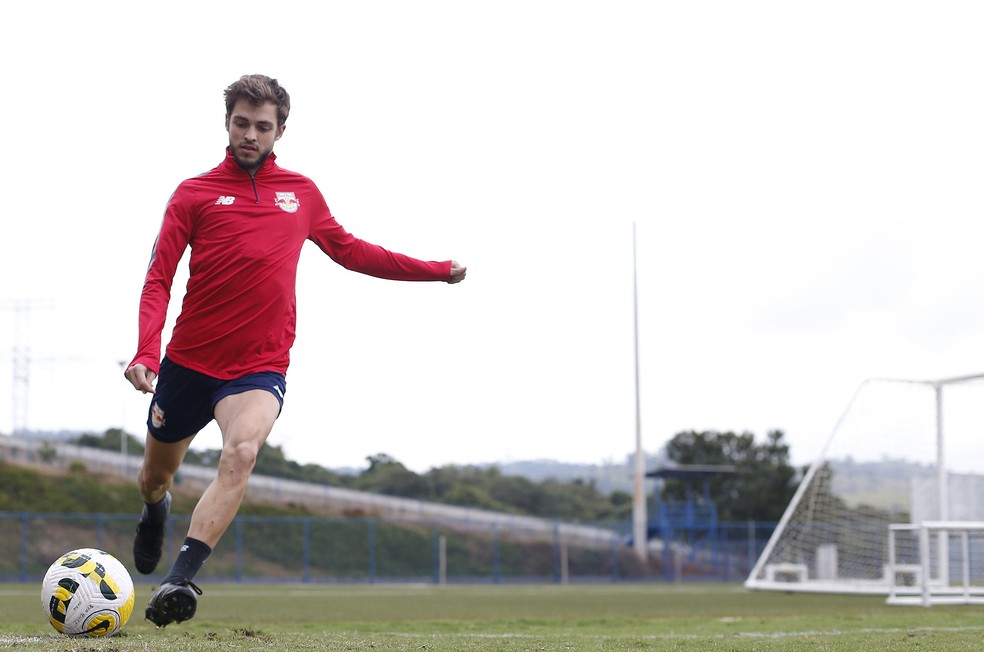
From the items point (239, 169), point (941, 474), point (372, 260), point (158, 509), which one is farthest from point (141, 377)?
point (941, 474)

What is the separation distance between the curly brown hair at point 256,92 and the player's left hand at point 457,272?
3.71 feet

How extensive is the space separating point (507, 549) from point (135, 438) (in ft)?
68.9

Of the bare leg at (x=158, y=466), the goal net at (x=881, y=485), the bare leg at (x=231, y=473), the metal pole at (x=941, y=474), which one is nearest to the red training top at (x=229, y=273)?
the bare leg at (x=231, y=473)

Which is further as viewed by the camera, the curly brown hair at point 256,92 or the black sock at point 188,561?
the curly brown hair at point 256,92

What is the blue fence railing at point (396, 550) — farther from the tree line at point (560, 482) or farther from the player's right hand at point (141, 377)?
the player's right hand at point (141, 377)

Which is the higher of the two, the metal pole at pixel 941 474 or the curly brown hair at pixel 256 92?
the curly brown hair at pixel 256 92

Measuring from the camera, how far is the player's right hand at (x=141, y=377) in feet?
14.7

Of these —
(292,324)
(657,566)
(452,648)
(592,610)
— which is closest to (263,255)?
(292,324)

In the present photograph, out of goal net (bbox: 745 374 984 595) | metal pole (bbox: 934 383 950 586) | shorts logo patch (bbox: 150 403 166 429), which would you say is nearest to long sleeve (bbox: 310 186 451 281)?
shorts logo patch (bbox: 150 403 166 429)

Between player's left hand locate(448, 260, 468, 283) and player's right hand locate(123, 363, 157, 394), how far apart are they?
5.47ft

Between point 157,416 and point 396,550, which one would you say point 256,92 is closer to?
point 157,416

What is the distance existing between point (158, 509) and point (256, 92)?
2416 mm

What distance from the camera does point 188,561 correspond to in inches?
178

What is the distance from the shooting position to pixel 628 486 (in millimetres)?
53875
